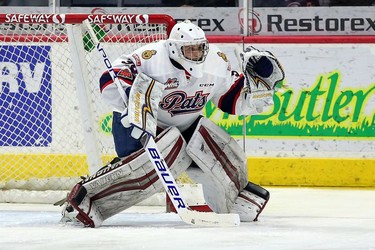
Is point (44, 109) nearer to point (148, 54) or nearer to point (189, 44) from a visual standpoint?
point (148, 54)

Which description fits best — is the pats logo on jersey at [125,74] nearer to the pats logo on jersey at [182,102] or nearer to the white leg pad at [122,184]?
the pats logo on jersey at [182,102]

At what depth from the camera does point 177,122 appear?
6051 mm

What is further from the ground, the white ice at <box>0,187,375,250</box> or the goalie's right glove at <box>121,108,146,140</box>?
the goalie's right glove at <box>121,108,146,140</box>

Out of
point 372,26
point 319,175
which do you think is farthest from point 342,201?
point 372,26

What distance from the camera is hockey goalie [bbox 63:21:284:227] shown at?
19.2ft

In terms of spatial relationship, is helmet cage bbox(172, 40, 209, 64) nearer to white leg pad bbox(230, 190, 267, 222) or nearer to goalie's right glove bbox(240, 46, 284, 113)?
goalie's right glove bbox(240, 46, 284, 113)

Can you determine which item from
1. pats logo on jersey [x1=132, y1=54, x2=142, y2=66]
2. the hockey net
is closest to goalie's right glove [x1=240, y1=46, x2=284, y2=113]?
pats logo on jersey [x1=132, y1=54, x2=142, y2=66]

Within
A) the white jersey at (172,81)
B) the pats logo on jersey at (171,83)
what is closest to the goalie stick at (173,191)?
the white jersey at (172,81)

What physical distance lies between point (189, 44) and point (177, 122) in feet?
1.29

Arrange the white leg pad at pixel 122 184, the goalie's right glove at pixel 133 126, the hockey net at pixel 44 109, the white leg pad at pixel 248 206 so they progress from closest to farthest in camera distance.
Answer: the goalie's right glove at pixel 133 126
the white leg pad at pixel 122 184
the white leg pad at pixel 248 206
the hockey net at pixel 44 109

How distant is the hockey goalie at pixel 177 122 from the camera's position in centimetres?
586

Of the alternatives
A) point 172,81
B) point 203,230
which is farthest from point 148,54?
point 203,230

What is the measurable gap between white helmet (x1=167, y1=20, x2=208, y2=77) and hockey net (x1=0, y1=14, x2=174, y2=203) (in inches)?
50.4

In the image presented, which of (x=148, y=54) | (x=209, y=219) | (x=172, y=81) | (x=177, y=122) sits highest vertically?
(x=148, y=54)
